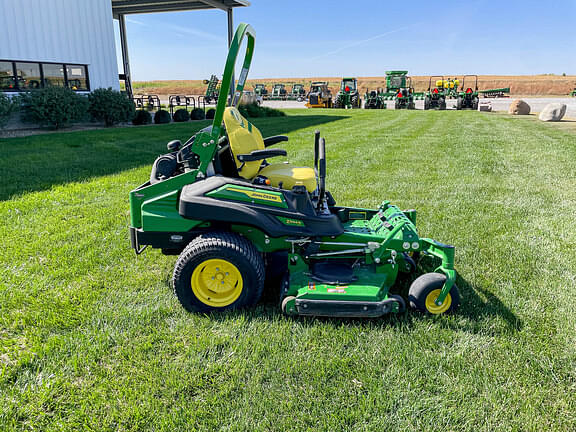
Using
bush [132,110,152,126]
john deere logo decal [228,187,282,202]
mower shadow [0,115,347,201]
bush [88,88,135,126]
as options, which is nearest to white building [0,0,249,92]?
bush [88,88,135,126]

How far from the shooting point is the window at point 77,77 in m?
16.3

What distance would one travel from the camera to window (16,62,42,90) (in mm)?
14593

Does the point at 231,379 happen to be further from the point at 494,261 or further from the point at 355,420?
the point at 494,261

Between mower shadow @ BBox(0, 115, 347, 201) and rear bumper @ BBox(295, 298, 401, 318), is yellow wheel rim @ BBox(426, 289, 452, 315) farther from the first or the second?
mower shadow @ BBox(0, 115, 347, 201)

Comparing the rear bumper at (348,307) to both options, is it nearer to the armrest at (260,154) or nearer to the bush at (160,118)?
the armrest at (260,154)

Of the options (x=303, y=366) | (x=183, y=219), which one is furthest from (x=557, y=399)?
(x=183, y=219)

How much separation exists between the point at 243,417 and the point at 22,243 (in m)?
3.43

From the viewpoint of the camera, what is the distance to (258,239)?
3.33 m

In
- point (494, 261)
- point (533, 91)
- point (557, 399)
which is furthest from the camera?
point (533, 91)

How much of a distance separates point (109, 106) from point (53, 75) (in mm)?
2105

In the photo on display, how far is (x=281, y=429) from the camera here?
220 centimetres

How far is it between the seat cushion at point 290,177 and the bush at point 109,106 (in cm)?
1447

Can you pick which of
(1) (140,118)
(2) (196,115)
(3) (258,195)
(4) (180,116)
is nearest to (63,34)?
(1) (140,118)

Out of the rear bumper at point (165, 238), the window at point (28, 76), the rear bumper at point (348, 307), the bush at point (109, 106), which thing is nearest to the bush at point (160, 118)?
the bush at point (109, 106)
